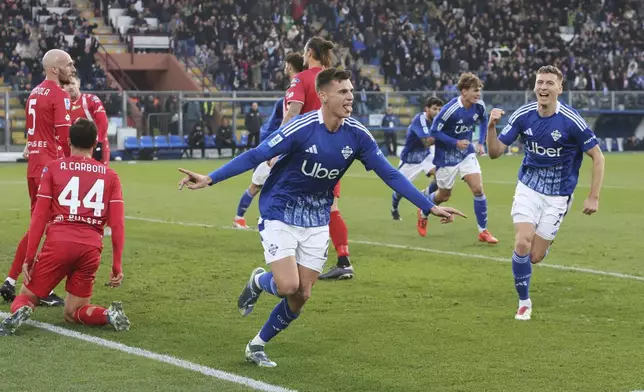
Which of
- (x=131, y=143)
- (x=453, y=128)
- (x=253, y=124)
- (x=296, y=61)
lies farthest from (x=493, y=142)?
A: (x=253, y=124)

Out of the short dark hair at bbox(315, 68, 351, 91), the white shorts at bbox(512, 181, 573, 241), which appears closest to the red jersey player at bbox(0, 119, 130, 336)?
the short dark hair at bbox(315, 68, 351, 91)

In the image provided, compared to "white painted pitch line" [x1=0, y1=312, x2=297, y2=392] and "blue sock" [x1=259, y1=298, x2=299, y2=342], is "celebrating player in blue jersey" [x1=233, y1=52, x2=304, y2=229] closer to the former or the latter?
"white painted pitch line" [x1=0, y1=312, x2=297, y2=392]

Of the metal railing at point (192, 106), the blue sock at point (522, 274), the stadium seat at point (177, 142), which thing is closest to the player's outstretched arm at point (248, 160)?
the blue sock at point (522, 274)

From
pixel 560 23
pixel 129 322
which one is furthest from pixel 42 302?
pixel 560 23

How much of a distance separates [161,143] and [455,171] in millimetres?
20403

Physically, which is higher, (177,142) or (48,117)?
(48,117)

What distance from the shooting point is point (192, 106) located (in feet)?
114

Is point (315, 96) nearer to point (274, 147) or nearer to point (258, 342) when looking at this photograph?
point (274, 147)

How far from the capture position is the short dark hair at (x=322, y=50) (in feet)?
34.2

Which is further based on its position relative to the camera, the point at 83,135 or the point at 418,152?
the point at 418,152

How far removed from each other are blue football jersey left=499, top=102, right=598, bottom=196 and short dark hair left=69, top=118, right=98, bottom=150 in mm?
3550

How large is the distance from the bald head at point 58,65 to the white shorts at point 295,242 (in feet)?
10.1

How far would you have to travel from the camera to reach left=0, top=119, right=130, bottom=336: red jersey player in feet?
24.8

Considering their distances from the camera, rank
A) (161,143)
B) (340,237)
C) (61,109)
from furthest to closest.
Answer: (161,143) < (340,237) < (61,109)
